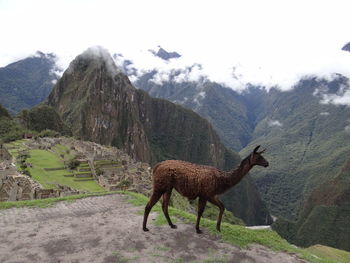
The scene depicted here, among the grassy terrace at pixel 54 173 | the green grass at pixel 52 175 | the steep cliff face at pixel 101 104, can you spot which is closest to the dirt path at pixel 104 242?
the grassy terrace at pixel 54 173

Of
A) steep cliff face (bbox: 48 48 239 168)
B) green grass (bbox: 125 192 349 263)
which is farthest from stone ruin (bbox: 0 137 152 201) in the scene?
steep cliff face (bbox: 48 48 239 168)

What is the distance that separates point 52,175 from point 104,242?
2814 centimetres

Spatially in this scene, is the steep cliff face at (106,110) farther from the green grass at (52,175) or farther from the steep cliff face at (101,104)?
the green grass at (52,175)

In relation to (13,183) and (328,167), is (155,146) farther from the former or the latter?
(13,183)

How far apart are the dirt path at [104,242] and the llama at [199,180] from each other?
2.04 ft

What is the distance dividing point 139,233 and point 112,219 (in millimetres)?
1498

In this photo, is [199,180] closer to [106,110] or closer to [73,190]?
[73,190]

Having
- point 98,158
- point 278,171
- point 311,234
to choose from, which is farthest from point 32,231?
point 278,171

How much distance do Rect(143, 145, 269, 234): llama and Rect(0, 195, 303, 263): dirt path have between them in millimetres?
621

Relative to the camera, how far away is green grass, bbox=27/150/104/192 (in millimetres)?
30216

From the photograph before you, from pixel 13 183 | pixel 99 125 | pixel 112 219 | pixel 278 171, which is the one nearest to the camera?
pixel 112 219

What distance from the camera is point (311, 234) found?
8325 cm

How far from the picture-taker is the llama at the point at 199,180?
850 centimetres

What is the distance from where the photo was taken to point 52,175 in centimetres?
3391
